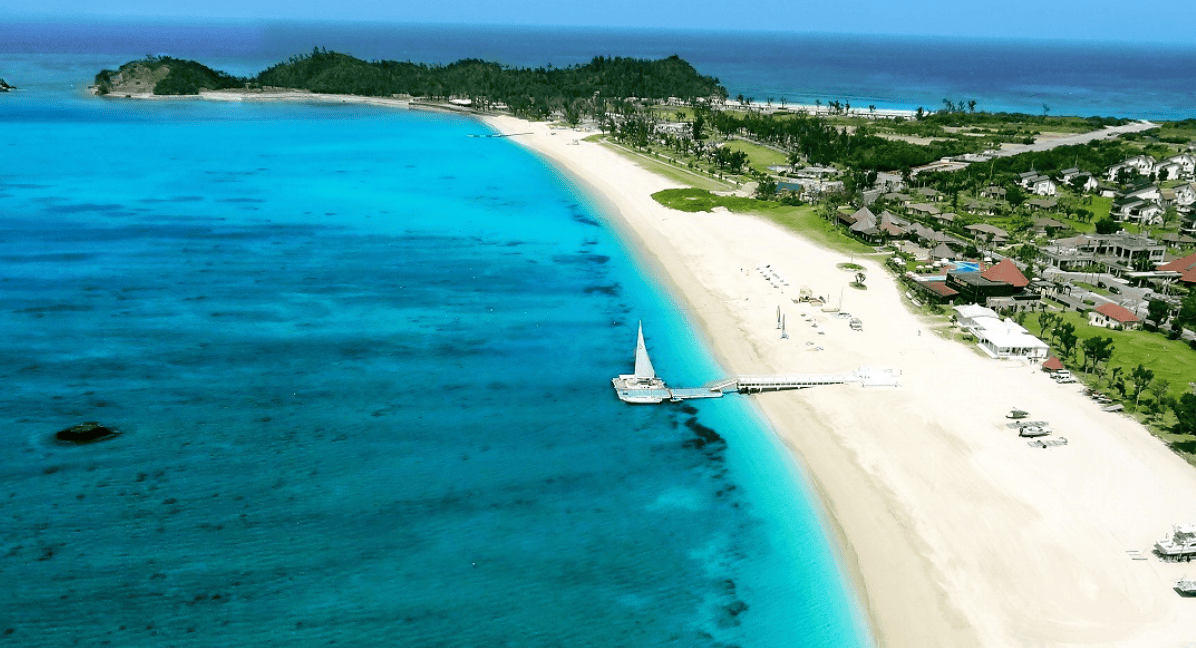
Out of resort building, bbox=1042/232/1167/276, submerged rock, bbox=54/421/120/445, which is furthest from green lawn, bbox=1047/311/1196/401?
submerged rock, bbox=54/421/120/445

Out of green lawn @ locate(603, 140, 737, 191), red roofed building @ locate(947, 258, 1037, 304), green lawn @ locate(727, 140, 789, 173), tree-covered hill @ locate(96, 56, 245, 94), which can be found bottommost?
red roofed building @ locate(947, 258, 1037, 304)

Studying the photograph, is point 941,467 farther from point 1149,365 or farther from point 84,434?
point 84,434

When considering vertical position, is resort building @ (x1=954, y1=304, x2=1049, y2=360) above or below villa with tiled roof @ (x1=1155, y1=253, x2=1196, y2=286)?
below

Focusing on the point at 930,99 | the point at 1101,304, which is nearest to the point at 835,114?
the point at 930,99

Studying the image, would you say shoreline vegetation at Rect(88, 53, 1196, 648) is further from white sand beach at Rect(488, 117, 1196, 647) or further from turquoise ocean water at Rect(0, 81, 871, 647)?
turquoise ocean water at Rect(0, 81, 871, 647)

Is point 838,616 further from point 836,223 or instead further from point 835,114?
point 835,114


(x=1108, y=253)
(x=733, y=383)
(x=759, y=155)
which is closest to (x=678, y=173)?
(x=759, y=155)
